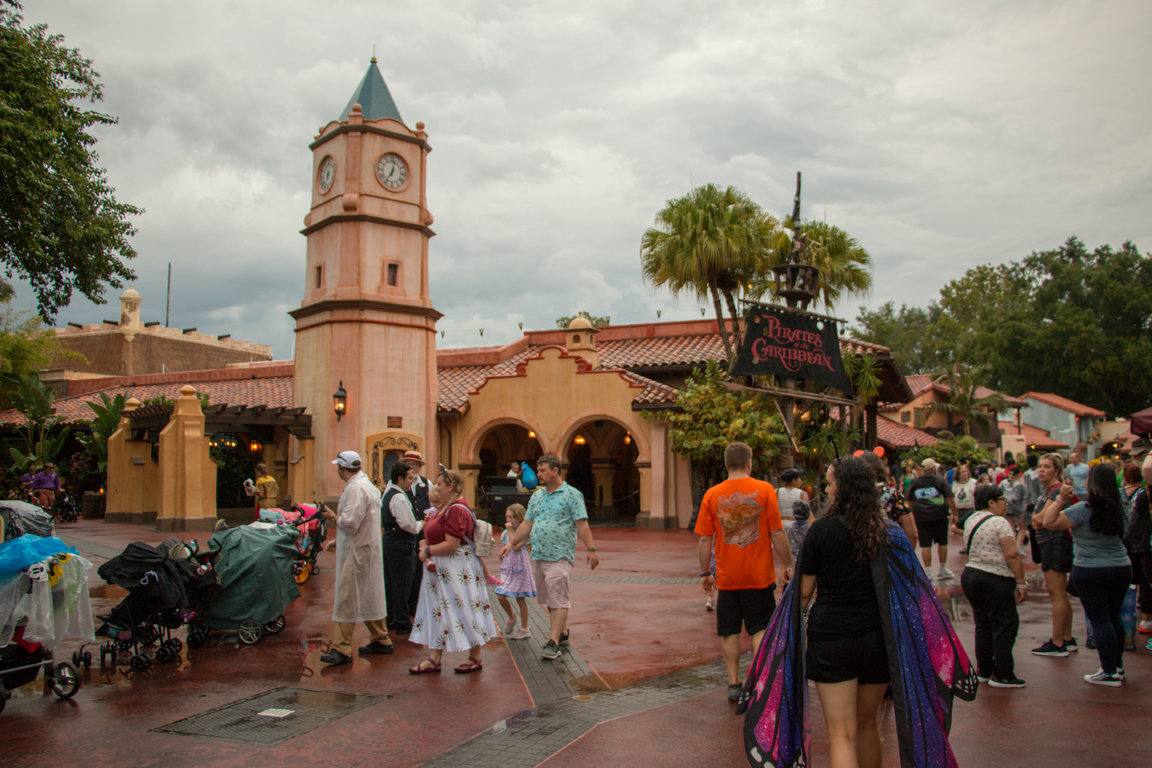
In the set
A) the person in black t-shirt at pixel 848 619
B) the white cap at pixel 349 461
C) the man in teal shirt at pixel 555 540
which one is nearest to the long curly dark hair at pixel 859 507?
the person in black t-shirt at pixel 848 619

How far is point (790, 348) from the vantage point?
1506 cm

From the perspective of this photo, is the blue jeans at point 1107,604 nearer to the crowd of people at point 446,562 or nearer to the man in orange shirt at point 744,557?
the man in orange shirt at point 744,557

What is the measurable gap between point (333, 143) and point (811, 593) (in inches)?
872

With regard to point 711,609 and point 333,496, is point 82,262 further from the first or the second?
point 711,609

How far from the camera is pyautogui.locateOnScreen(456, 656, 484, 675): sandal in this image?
702cm

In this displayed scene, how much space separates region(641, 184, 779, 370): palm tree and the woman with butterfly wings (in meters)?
15.8

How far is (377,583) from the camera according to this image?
25.1 ft

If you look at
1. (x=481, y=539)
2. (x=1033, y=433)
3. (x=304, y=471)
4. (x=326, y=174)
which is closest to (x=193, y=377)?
(x=304, y=471)

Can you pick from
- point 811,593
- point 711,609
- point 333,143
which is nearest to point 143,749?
point 811,593

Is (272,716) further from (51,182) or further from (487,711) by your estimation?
(51,182)

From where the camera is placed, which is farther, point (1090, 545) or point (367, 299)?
point (367, 299)

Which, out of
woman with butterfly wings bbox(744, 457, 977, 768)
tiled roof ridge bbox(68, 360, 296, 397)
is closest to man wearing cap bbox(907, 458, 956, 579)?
woman with butterfly wings bbox(744, 457, 977, 768)

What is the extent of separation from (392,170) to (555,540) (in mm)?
18002

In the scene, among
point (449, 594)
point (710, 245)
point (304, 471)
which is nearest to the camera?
point (449, 594)
